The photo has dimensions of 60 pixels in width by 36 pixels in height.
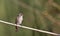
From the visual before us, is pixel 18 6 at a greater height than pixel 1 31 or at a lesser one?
greater

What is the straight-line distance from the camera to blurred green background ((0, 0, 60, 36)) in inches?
87.5

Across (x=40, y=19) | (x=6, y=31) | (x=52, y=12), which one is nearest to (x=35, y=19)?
(x=40, y=19)

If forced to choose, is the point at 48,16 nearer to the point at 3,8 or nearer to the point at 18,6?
the point at 18,6

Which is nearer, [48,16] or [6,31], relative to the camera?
[48,16]

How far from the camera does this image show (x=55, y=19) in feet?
7.20

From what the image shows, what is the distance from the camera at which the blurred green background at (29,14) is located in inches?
87.5

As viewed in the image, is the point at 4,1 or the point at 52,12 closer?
the point at 52,12

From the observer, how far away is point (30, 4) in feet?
7.56

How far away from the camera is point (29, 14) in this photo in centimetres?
228

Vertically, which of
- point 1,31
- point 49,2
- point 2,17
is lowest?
point 1,31

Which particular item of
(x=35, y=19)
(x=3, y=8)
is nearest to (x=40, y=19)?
(x=35, y=19)

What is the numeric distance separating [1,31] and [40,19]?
460mm

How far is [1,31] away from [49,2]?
617 millimetres

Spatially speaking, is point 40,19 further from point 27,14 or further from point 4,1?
point 4,1
